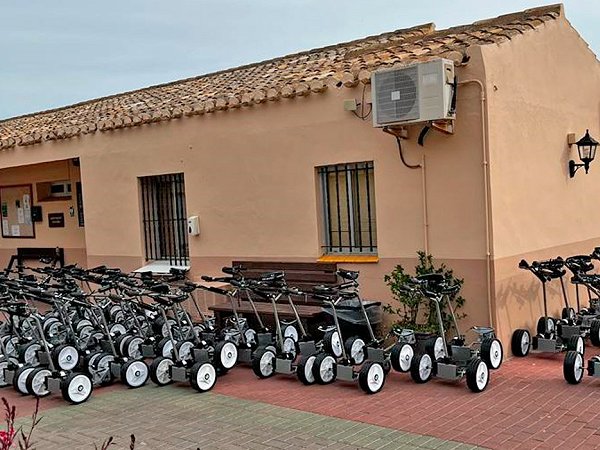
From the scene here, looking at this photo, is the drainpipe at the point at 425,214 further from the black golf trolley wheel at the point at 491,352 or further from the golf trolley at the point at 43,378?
the golf trolley at the point at 43,378

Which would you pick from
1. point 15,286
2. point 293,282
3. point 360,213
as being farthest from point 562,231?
point 15,286

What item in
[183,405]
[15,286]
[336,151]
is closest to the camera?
[183,405]

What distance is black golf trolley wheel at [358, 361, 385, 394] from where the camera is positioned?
618cm

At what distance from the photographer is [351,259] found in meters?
8.30

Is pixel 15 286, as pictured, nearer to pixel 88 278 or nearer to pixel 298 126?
pixel 88 278

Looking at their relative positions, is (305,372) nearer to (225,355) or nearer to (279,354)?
(279,354)

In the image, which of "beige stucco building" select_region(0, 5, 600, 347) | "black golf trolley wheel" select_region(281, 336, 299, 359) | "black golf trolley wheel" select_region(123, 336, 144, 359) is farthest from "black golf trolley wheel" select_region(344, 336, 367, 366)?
"black golf trolley wheel" select_region(123, 336, 144, 359)

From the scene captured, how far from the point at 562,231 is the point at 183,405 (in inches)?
221

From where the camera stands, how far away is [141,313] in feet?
28.8

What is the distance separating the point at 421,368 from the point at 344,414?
1.14 meters

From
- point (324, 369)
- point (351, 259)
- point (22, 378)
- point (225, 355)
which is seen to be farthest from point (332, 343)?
point (22, 378)

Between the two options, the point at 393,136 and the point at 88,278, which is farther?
the point at 88,278

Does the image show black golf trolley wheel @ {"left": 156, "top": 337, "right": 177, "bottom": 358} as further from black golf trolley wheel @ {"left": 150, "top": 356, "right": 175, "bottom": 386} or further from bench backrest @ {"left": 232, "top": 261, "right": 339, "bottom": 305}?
bench backrest @ {"left": 232, "top": 261, "right": 339, "bottom": 305}

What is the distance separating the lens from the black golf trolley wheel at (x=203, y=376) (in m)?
6.55
